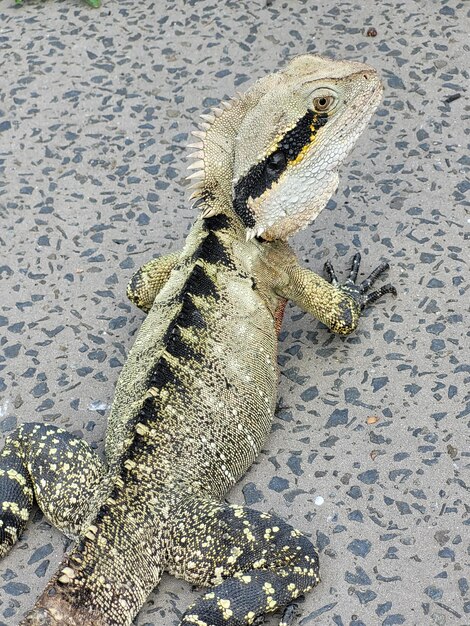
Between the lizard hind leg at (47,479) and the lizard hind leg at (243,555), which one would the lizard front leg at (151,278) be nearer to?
the lizard hind leg at (47,479)

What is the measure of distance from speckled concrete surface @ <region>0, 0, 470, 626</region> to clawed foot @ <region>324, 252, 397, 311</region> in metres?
0.08

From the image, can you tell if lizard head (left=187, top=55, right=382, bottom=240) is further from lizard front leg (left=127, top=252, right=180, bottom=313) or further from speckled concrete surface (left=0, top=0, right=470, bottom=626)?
speckled concrete surface (left=0, top=0, right=470, bottom=626)

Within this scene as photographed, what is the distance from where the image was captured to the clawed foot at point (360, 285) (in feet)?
15.0

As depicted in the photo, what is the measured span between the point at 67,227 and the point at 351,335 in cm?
192

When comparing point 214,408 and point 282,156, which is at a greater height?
point 282,156

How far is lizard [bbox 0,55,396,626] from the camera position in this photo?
334cm

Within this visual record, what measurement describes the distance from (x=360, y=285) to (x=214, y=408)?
132cm

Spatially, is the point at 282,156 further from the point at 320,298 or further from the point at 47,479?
the point at 47,479

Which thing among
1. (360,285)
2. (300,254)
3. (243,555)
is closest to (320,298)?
(360,285)

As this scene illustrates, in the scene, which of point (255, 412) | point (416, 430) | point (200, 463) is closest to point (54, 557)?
point (200, 463)

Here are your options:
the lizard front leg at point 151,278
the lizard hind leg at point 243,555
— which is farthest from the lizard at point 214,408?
the lizard front leg at point 151,278

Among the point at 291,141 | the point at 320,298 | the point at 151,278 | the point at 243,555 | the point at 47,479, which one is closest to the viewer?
the point at 243,555

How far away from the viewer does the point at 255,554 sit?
341 cm

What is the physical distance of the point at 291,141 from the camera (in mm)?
3852
